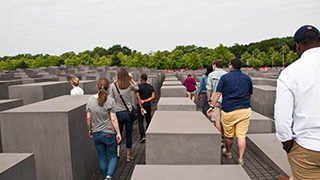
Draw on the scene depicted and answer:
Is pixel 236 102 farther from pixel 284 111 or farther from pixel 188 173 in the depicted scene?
pixel 284 111

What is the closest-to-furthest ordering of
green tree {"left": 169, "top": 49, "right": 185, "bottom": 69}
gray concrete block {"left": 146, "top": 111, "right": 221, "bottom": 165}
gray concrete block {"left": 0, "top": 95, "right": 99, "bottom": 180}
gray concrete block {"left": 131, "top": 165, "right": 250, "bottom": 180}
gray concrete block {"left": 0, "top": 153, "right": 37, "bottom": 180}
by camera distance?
gray concrete block {"left": 0, "top": 153, "right": 37, "bottom": 180}, gray concrete block {"left": 131, "top": 165, "right": 250, "bottom": 180}, gray concrete block {"left": 146, "top": 111, "right": 221, "bottom": 165}, gray concrete block {"left": 0, "top": 95, "right": 99, "bottom": 180}, green tree {"left": 169, "top": 49, "right": 185, "bottom": 69}

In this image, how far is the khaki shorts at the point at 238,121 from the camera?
453cm

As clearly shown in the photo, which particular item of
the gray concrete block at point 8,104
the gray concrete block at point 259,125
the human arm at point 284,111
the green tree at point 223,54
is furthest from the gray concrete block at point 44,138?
the green tree at point 223,54

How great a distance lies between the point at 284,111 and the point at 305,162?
474 mm

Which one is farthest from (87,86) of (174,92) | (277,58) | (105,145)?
(277,58)

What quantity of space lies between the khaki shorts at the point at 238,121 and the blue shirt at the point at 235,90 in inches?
3.0

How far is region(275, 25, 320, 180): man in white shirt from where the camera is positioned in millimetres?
2094

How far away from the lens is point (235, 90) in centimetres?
454

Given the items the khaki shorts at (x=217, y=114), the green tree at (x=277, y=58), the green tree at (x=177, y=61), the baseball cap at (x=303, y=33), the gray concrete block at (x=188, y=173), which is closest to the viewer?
the baseball cap at (x=303, y=33)

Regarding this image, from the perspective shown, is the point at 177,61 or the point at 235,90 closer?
the point at 235,90

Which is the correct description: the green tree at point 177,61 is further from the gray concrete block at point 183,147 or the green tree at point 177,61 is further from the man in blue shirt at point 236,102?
the gray concrete block at point 183,147

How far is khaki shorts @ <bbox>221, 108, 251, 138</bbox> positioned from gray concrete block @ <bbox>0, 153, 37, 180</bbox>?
3.27 m

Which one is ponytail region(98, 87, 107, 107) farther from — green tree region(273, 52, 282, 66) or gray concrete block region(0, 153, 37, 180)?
green tree region(273, 52, 282, 66)

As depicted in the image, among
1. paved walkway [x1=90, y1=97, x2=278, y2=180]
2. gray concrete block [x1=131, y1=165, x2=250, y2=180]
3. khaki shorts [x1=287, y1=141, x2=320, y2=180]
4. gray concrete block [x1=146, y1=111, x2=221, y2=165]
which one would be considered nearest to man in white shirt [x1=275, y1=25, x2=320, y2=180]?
khaki shorts [x1=287, y1=141, x2=320, y2=180]
